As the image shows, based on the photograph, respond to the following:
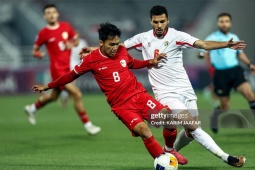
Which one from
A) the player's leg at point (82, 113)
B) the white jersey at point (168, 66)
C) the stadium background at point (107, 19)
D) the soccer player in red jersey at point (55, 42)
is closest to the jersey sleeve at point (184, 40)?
the white jersey at point (168, 66)

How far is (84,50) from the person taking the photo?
948cm

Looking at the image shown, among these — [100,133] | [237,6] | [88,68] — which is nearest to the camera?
[88,68]

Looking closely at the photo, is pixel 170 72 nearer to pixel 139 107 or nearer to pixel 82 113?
pixel 139 107

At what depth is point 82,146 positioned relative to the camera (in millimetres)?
12227

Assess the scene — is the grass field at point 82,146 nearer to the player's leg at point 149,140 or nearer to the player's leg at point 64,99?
the player's leg at point 149,140

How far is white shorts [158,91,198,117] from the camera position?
9.09 m

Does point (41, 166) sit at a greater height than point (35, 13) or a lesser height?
lesser

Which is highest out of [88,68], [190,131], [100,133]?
[88,68]

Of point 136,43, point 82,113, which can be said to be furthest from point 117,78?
point 82,113

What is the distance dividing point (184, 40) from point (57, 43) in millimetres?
5617

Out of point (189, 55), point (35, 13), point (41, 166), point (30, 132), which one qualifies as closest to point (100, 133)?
point (30, 132)

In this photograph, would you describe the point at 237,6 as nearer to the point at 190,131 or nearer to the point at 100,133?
the point at 100,133

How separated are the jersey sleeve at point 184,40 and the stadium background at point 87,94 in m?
1.72

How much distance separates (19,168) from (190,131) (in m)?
2.44
